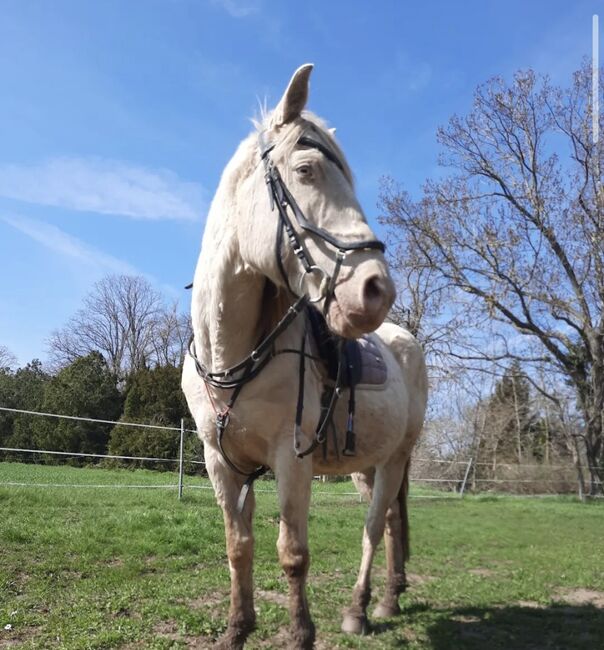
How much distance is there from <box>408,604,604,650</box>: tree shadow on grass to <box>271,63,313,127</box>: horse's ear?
3289 mm

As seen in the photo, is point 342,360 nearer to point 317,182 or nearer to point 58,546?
point 317,182

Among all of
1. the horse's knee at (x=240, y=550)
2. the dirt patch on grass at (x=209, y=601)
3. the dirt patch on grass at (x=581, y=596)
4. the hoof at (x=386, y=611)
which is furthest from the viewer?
the dirt patch on grass at (x=581, y=596)

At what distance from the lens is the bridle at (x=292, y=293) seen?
2047mm

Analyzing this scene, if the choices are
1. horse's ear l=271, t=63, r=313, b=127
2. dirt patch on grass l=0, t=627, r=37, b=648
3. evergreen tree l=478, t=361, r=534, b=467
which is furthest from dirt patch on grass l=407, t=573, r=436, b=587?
evergreen tree l=478, t=361, r=534, b=467

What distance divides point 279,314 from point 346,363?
0.73 meters

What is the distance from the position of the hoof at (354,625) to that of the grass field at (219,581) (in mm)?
66

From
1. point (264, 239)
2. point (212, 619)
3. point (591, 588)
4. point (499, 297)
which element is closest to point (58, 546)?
point (212, 619)

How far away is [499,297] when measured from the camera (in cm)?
2031

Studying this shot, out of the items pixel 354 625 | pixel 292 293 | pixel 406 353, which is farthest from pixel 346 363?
pixel 354 625

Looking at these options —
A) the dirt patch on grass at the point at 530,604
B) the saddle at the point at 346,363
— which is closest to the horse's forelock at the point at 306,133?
the saddle at the point at 346,363

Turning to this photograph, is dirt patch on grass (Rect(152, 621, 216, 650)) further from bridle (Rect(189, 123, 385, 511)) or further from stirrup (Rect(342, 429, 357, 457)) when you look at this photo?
stirrup (Rect(342, 429, 357, 457))

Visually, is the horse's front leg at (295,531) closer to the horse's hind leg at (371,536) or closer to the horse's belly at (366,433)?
the horse's belly at (366,433)

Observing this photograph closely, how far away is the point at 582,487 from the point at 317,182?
21.3 meters

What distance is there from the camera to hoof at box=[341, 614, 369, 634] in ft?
12.4
